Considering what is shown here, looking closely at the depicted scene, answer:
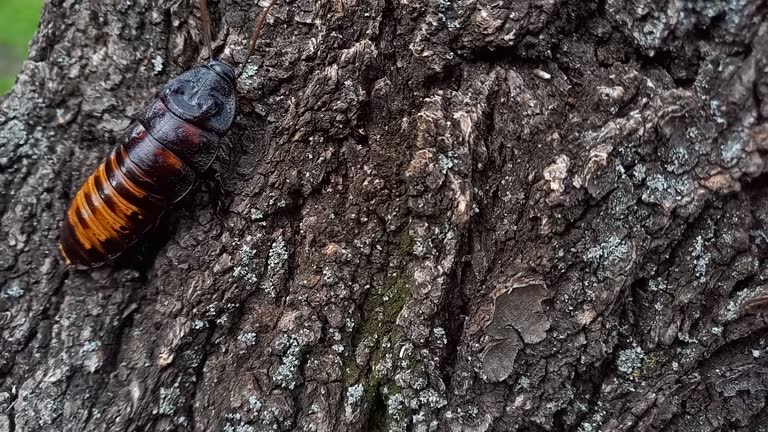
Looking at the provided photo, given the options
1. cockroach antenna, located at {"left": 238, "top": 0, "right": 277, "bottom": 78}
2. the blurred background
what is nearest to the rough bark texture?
cockroach antenna, located at {"left": 238, "top": 0, "right": 277, "bottom": 78}

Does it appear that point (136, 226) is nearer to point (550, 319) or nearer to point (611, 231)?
point (550, 319)

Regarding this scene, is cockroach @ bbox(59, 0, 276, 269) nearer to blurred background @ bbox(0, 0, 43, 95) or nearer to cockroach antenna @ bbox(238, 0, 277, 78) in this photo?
cockroach antenna @ bbox(238, 0, 277, 78)

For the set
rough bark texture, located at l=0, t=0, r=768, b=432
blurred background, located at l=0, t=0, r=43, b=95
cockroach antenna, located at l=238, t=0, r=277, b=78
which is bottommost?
blurred background, located at l=0, t=0, r=43, b=95

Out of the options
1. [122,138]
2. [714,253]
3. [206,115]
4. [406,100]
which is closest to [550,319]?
[714,253]

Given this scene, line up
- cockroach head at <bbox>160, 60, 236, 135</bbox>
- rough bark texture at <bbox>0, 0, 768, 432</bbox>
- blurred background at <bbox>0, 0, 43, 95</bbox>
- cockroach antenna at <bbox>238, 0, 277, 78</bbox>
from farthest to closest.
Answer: blurred background at <bbox>0, 0, 43, 95</bbox> → cockroach head at <bbox>160, 60, 236, 135</bbox> → cockroach antenna at <bbox>238, 0, 277, 78</bbox> → rough bark texture at <bbox>0, 0, 768, 432</bbox>

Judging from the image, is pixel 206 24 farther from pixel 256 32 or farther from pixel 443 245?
pixel 443 245
